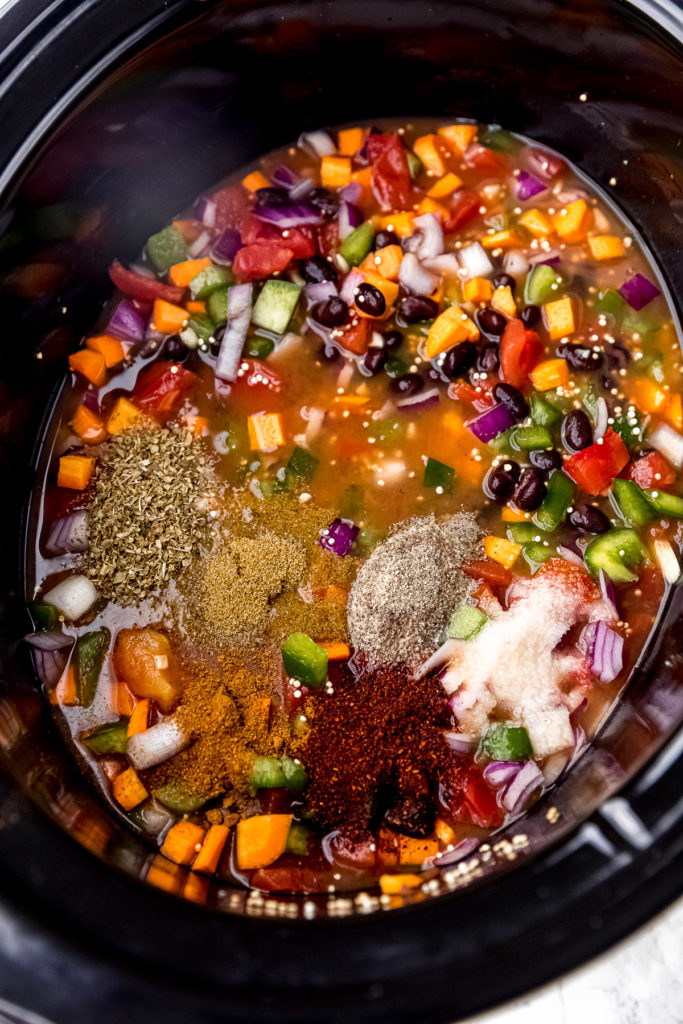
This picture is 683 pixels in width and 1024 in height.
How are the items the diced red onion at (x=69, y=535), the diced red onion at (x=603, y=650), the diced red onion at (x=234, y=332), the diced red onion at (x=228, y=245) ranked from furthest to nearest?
the diced red onion at (x=228, y=245) < the diced red onion at (x=234, y=332) < the diced red onion at (x=69, y=535) < the diced red onion at (x=603, y=650)

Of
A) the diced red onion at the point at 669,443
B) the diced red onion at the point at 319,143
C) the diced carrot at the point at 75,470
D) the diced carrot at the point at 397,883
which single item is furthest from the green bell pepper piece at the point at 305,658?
the diced red onion at the point at 319,143

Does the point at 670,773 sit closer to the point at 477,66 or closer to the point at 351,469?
the point at 351,469

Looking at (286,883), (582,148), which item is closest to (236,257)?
(582,148)

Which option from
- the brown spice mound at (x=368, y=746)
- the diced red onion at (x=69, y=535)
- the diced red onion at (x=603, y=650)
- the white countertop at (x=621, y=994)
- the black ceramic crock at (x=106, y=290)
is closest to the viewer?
the black ceramic crock at (x=106, y=290)

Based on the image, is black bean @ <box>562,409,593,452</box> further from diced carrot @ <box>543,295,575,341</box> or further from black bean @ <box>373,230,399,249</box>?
black bean @ <box>373,230,399,249</box>

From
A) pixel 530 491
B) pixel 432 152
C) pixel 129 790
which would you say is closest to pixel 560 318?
pixel 530 491

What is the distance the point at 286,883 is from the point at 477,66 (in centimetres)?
210

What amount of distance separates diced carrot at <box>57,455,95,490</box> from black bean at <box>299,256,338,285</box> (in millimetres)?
757

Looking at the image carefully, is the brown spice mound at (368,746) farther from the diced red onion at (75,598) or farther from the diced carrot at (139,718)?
the diced red onion at (75,598)

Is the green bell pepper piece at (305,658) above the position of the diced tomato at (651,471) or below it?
below

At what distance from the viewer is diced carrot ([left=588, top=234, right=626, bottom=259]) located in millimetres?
2264

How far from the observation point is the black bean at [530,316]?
217 centimetres

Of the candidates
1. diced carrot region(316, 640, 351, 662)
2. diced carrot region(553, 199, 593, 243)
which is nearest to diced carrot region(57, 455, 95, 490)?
diced carrot region(316, 640, 351, 662)

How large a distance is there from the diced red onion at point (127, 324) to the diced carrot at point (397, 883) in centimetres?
151
